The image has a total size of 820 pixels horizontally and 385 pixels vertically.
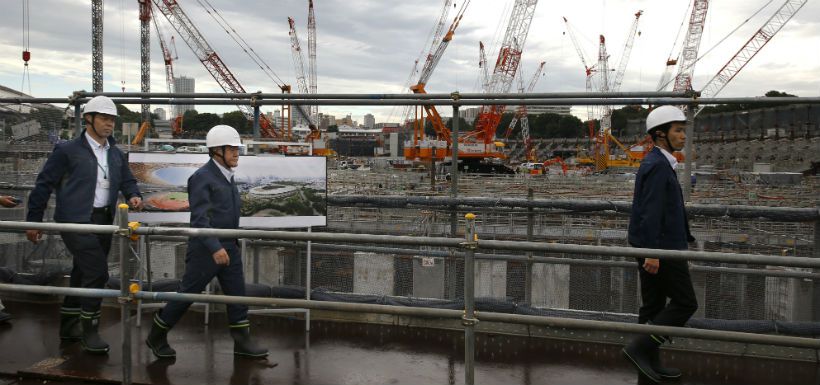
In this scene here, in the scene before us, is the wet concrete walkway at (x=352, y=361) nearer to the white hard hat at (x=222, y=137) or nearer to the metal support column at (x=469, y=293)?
the metal support column at (x=469, y=293)

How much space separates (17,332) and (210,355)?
6.26 ft

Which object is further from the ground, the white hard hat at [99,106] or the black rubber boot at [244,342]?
the white hard hat at [99,106]

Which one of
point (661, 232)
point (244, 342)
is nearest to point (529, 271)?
point (661, 232)

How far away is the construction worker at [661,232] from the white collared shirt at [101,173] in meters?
3.97

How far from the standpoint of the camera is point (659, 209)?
4086mm

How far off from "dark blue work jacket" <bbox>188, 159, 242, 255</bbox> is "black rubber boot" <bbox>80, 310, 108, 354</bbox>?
1.01m

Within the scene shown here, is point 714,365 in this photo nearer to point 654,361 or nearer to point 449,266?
point 654,361

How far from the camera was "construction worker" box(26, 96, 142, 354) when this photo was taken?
15.3ft

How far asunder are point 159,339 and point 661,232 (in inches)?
146

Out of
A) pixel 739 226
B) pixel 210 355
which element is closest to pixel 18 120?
pixel 210 355

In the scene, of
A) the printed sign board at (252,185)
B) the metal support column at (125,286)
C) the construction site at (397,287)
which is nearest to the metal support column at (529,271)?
the construction site at (397,287)

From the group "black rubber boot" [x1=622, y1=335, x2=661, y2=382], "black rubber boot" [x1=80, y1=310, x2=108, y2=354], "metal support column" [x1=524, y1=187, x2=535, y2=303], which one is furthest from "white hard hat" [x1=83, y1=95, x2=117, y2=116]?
"black rubber boot" [x1=622, y1=335, x2=661, y2=382]

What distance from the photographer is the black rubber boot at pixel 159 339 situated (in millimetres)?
4684

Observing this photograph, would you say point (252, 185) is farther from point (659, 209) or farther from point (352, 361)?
point (659, 209)
